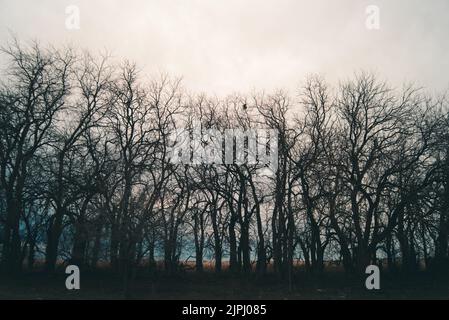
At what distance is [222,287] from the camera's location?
28.5 meters

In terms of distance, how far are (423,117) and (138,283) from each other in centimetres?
2178

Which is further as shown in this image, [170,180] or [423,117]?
[170,180]

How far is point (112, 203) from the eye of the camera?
69.7 feet

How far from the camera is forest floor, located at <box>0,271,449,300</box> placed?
23.5m

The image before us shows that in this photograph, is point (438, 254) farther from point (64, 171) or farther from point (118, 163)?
point (64, 171)

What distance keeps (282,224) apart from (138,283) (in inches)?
460

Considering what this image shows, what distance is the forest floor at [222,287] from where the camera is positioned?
77.3ft

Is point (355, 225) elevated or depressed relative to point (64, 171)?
depressed

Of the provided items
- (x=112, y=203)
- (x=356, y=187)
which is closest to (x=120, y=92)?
(x=112, y=203)

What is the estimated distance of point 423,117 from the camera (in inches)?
1100

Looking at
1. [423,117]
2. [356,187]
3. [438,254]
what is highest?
[423,117]
